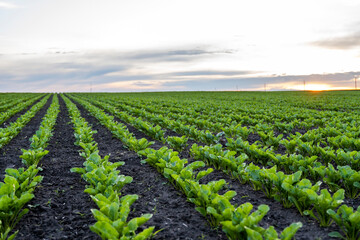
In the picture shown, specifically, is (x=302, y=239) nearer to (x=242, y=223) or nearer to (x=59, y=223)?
(x=242, y=223)

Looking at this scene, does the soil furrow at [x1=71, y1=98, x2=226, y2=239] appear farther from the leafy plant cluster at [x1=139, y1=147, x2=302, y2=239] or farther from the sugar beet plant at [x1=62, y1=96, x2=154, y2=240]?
the sugar beet plant at [x1=62, y1=96, x2=154, y2=240]

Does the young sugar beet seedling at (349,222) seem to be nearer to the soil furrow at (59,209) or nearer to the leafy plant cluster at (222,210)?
the leafy plant cluster at (222,210)

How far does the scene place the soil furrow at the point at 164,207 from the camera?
3852mm

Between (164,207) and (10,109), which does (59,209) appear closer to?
(164,207)

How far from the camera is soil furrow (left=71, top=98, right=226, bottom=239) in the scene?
385 cm

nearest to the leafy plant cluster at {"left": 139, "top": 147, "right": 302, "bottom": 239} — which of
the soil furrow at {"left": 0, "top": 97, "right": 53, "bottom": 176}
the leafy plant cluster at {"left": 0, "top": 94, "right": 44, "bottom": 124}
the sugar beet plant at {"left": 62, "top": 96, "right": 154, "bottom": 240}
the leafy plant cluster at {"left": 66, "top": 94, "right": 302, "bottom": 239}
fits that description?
the leafy plant cluster at {"left": 66, "top": 94, "right": 302, "bottom": 239}

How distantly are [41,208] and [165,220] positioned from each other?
210 centimetres

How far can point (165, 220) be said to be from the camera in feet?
13.8

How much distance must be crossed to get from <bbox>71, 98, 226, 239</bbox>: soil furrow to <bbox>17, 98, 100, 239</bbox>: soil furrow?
30.9 inches

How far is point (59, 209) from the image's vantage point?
4633 millimetres

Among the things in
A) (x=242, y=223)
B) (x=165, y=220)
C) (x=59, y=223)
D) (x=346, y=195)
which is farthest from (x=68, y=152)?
(x=346, y=195)

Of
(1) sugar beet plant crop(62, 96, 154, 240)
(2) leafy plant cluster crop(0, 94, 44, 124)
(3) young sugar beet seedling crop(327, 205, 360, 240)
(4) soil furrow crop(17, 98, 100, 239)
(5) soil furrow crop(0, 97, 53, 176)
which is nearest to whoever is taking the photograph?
(1) sugar beet plant crop(62, 96, 154, 240)

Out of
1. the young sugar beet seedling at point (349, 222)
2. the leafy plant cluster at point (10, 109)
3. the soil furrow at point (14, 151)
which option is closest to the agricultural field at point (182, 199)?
the young sugar beet seedling at point (349, 222)

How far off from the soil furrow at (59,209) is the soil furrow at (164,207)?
78cm
